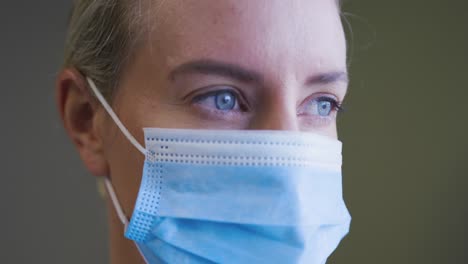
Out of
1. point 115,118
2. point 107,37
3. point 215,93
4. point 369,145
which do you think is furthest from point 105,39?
point 369,145

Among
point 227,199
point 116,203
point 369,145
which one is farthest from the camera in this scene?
point 369,145

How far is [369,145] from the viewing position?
1.82 metres

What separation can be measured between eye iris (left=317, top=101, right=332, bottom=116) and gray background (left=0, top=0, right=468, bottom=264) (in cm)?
83

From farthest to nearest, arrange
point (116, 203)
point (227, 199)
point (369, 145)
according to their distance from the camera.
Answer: point (369, 145) → point (116, 203) → point (227, 199)

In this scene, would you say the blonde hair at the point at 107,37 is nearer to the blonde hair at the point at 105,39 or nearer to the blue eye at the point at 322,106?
the blonde hair at the point at 105,39

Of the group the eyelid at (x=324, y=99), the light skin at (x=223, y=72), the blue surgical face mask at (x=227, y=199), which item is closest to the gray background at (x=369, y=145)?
the eyelid at (x=324, y=99)

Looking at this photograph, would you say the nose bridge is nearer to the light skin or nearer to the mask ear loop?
the light skin

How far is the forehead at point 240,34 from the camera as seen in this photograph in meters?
0.82

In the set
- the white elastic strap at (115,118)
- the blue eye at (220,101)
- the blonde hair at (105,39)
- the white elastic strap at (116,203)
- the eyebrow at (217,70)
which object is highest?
the blonde hair at (105,39)

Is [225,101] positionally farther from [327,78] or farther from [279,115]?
[327,78]

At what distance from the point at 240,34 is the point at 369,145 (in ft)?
3.77

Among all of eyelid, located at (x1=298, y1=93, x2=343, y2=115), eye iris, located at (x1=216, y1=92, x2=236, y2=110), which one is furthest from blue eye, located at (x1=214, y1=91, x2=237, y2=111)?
eyelid, located at (x1=298, y1=93, x2=343, y2=115)

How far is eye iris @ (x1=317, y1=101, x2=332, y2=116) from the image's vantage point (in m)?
1.00

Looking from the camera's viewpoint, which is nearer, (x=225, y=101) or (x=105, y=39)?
(x=225, y=101)
